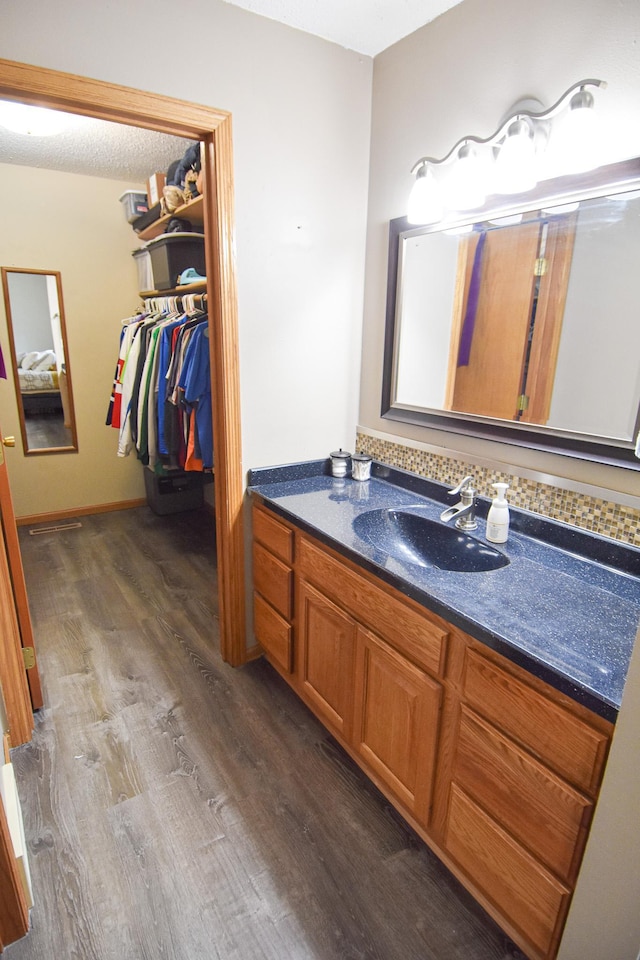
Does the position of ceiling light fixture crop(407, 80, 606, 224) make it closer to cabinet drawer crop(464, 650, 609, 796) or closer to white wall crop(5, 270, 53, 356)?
cabinet drawer crop(464, 650, 609, 796)

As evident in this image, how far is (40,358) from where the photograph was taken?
3.67 m

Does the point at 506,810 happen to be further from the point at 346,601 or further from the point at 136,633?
the point at 136,633

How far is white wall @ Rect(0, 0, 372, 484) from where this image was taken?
1.47 meters

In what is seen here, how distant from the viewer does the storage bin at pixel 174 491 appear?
3.93m

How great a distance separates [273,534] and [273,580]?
199mm

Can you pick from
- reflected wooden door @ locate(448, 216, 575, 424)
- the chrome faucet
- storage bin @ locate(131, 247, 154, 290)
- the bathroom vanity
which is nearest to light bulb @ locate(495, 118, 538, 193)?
reflected wooden door @ locate(448, 216, 575, 424)

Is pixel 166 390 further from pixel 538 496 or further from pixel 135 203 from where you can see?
pixel 538 496

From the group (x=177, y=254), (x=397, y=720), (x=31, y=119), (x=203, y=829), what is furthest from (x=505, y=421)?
(x=31, y=119)

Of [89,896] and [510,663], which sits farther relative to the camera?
[89,896]

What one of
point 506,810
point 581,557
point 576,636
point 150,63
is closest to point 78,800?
point 506,810

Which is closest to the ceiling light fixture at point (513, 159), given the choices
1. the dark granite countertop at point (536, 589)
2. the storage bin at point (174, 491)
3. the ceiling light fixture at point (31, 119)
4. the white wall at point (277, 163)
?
the white wall at point (277, 163)

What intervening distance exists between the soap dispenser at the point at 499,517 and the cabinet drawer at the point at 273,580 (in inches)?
28.9

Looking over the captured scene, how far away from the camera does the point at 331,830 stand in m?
1.52

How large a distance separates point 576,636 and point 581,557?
0.43 metres
